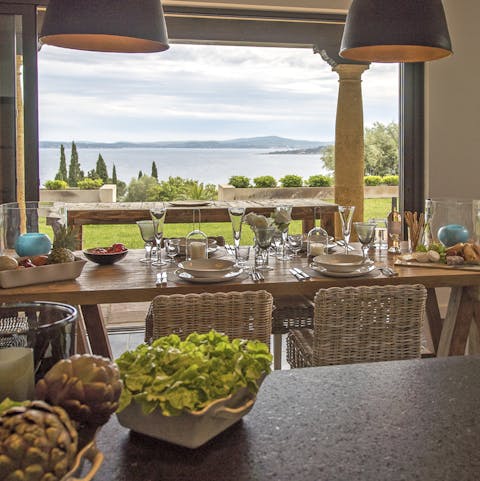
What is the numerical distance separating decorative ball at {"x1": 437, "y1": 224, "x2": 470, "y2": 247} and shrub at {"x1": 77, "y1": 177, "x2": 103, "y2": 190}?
4674 millimetres

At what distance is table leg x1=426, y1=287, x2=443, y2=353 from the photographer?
3576 mm

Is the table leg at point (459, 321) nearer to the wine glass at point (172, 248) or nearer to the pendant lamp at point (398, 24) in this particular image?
the pendant lamp at point (398, 24)

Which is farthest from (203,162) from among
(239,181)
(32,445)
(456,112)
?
(32,445)

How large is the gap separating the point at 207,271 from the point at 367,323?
759mm

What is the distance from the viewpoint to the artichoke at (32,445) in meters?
0.63

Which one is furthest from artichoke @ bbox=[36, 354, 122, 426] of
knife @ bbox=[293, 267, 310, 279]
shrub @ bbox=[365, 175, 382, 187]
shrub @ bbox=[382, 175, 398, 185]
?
shrub @ bbox=[365, 175, 382, 187]

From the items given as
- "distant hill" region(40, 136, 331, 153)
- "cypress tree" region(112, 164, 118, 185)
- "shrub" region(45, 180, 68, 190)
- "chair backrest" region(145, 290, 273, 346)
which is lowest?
"chair backrest" region(145, 290, 273, 346)

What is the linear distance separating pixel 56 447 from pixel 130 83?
32.9ft

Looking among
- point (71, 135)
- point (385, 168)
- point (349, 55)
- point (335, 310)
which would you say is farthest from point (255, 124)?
point (335, 310)

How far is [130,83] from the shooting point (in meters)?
10.2

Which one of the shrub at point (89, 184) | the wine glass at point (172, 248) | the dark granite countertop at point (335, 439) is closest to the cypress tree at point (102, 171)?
the shrub at point (89, 184)

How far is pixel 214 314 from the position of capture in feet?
6.82

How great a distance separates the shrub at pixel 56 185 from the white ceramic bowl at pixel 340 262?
4309mm

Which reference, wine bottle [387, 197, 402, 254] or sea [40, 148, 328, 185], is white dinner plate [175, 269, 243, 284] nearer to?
wine bottle [387, 197, 402, 254]
